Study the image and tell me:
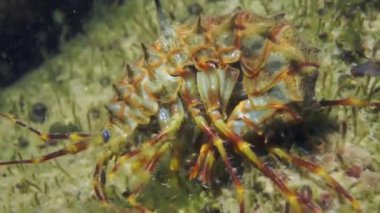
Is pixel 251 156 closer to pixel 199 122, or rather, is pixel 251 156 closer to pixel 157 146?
pixel 199 122

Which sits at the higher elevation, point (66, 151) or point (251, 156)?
point (66, 151)

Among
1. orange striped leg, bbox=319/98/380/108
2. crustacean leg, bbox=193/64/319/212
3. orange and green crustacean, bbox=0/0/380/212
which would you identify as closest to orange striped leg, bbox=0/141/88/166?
orange and green crustacean, bbox=0/0/380/212

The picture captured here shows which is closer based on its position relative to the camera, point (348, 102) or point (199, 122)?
point (199, 122)

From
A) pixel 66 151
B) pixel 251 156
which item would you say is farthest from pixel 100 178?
pixel 251 156

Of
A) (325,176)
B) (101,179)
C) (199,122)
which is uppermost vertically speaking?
(199,122)

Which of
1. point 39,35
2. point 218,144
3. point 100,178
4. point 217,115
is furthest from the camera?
point 39,35

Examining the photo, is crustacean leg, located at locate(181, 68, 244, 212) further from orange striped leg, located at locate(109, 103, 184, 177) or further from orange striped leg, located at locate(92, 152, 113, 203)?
orange striped leg, located at locate(92, 152, 113, 203)

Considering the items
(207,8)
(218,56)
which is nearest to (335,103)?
(218,56)
